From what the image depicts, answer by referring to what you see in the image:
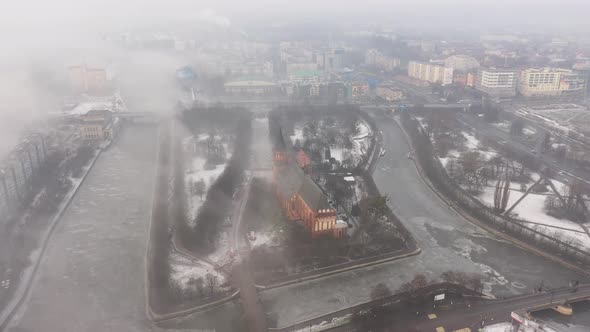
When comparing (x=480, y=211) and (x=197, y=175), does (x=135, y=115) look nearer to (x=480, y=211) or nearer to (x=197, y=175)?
(x=197, y=175)

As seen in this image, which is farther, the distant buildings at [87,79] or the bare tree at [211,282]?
the distant buildings at [87,79]

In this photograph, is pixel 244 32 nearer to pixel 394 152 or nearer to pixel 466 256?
pixel 394 152

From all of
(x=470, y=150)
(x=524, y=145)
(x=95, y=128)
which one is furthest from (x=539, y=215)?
(x=95, y=128)

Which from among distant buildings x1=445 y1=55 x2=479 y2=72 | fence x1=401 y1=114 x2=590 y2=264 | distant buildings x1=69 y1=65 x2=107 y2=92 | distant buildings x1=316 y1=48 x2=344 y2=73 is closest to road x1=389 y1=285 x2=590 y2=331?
fence x1=401 y1=114 x2=590 y2=264

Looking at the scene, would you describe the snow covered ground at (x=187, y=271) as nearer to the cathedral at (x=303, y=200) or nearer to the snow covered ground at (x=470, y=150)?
the cathedral at (x=303, y=200)

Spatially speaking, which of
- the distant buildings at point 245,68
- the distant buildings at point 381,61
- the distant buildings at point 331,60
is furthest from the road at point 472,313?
the distant buildings at point 381,61

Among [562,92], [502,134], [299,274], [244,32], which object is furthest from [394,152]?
[244,32]
